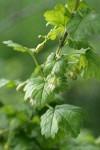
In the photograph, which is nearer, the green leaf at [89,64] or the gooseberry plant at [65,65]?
the gooseberry plant at [65,65]

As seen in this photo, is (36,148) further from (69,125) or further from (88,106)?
(88,106)

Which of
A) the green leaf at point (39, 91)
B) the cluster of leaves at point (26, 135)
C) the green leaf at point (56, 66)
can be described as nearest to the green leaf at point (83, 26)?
the green leaf at point (56, 66)

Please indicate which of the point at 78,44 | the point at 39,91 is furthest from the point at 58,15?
the point at 39,91

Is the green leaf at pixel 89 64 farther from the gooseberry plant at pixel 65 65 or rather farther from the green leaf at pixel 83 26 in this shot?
the green leaf at pixel 83 26

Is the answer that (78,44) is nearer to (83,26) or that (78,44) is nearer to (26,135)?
(83,26)

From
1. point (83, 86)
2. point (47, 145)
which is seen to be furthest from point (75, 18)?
point (83, 86)

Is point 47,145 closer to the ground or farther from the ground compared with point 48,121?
closer to the ground

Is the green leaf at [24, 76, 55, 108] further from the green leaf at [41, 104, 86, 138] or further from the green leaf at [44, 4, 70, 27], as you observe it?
the green leaf at [44, 4, 70, 27]
